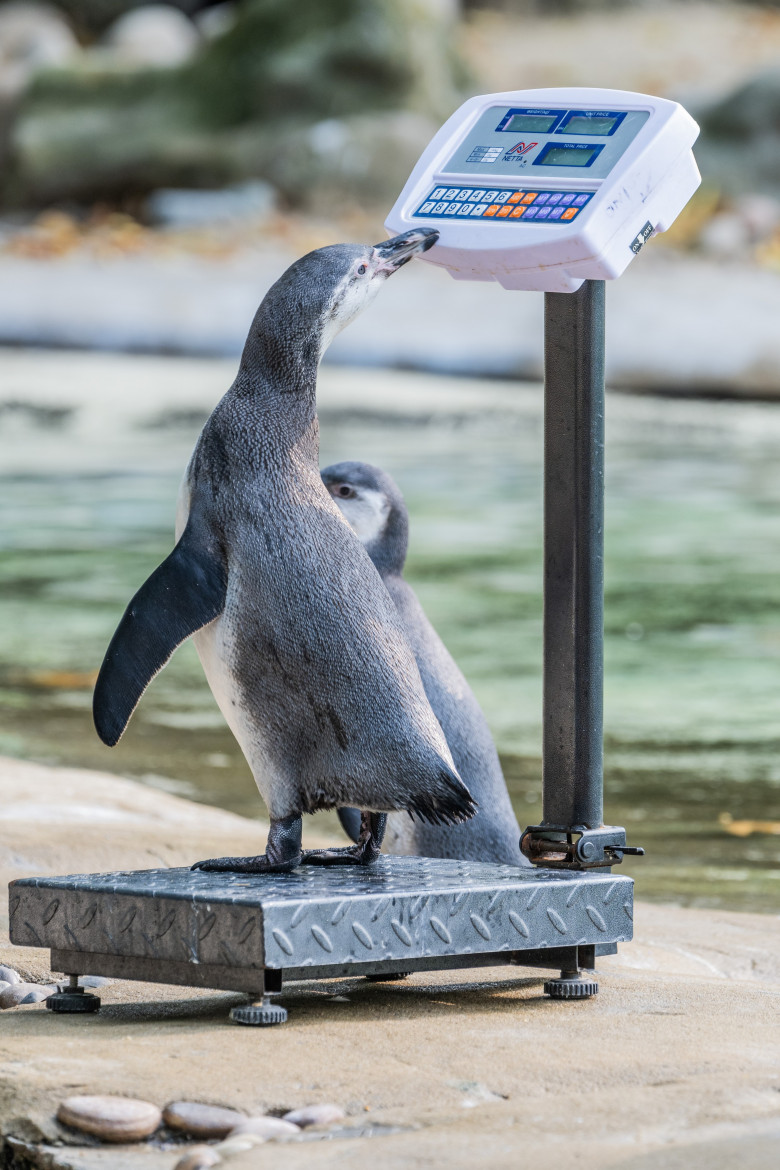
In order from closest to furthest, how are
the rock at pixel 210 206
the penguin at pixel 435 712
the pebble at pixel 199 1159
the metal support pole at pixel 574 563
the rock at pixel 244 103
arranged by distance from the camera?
the pebble at pixel 199 1159, the metal support pole at pixel 574 563, the penguin at pixel 435 712, the rock at pixel 210 206, the rock at pixel 244 103

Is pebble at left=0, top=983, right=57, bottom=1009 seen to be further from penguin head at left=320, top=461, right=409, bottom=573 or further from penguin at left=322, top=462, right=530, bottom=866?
penguin head at left=320, top=461, right=409, bottom=573

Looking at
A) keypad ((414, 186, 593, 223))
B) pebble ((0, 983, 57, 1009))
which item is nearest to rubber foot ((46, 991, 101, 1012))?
pebble ((0, 983, 57, 1009))

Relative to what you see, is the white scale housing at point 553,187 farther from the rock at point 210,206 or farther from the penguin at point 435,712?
the rock at point 210,206

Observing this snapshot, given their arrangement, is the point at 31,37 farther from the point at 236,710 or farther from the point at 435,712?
the point at 236,710

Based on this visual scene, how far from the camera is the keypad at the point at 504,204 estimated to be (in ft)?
11.0

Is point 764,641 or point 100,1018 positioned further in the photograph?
point 764,641

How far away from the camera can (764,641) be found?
28.7ft

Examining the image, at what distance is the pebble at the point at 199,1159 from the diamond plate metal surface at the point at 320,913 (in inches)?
22.3

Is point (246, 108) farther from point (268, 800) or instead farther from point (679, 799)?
point (268, 800)

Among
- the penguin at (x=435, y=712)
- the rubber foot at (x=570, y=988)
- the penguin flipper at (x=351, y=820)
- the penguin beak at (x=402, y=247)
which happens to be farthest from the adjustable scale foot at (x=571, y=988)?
the penguin beak at (x=402, y=247)

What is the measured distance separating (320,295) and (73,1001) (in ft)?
4.18

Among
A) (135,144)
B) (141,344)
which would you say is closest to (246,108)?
(135,144)

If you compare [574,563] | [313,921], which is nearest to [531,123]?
[574,563]

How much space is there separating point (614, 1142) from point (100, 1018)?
107 centimetres
